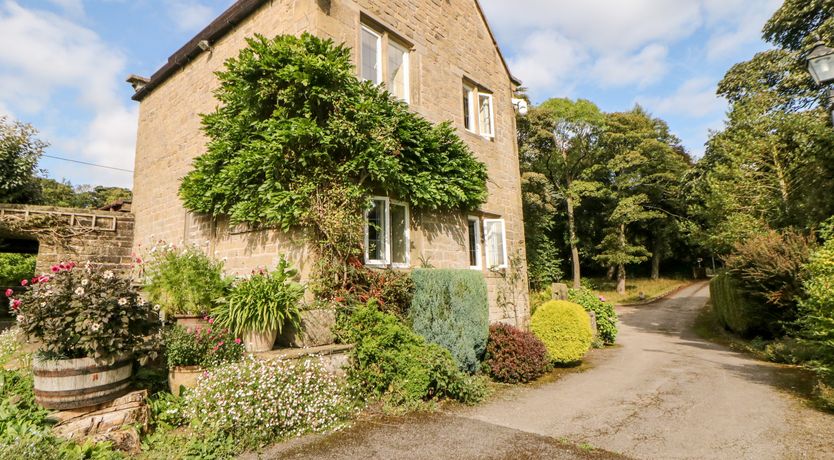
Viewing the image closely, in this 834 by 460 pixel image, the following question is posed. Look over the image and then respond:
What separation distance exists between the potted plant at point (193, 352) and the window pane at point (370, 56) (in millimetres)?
5887

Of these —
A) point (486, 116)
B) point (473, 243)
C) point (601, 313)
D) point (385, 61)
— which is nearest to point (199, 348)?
point (385, 61)

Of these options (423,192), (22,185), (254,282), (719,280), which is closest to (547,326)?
(423,192)

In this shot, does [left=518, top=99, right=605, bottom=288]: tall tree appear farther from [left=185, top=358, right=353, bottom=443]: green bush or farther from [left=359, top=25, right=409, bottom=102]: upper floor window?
[left=185, top=358, right=353, bottom=443]: green bush

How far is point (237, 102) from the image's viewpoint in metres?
7.43

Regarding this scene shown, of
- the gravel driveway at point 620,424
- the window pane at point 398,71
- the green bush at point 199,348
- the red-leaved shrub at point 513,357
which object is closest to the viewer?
the gravel driveway at point 620,424

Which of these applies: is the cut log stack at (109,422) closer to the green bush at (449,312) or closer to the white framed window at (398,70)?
the green bush at (449,312)

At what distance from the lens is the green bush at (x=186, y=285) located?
6152 mm

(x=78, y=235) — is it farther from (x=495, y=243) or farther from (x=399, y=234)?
(x=495, y=243)

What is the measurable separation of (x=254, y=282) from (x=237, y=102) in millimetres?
3685

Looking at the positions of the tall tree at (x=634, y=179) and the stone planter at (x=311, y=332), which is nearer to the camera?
the stone planter at (x=311, y=332)

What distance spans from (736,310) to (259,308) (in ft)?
50.7

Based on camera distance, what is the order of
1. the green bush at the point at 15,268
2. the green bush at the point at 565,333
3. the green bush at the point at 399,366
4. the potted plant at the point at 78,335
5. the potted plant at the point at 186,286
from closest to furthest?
the potted plant at the point at 78,335, the green bush at the point at 399,366, the potted plant at the point at 186,286, the green bush at the point at 565,333, the green bush at the point at 15,268

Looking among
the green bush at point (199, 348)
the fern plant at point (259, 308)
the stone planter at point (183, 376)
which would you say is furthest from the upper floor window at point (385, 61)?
the stone planter at point (183, 376)

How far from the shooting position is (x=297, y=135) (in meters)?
6.47
